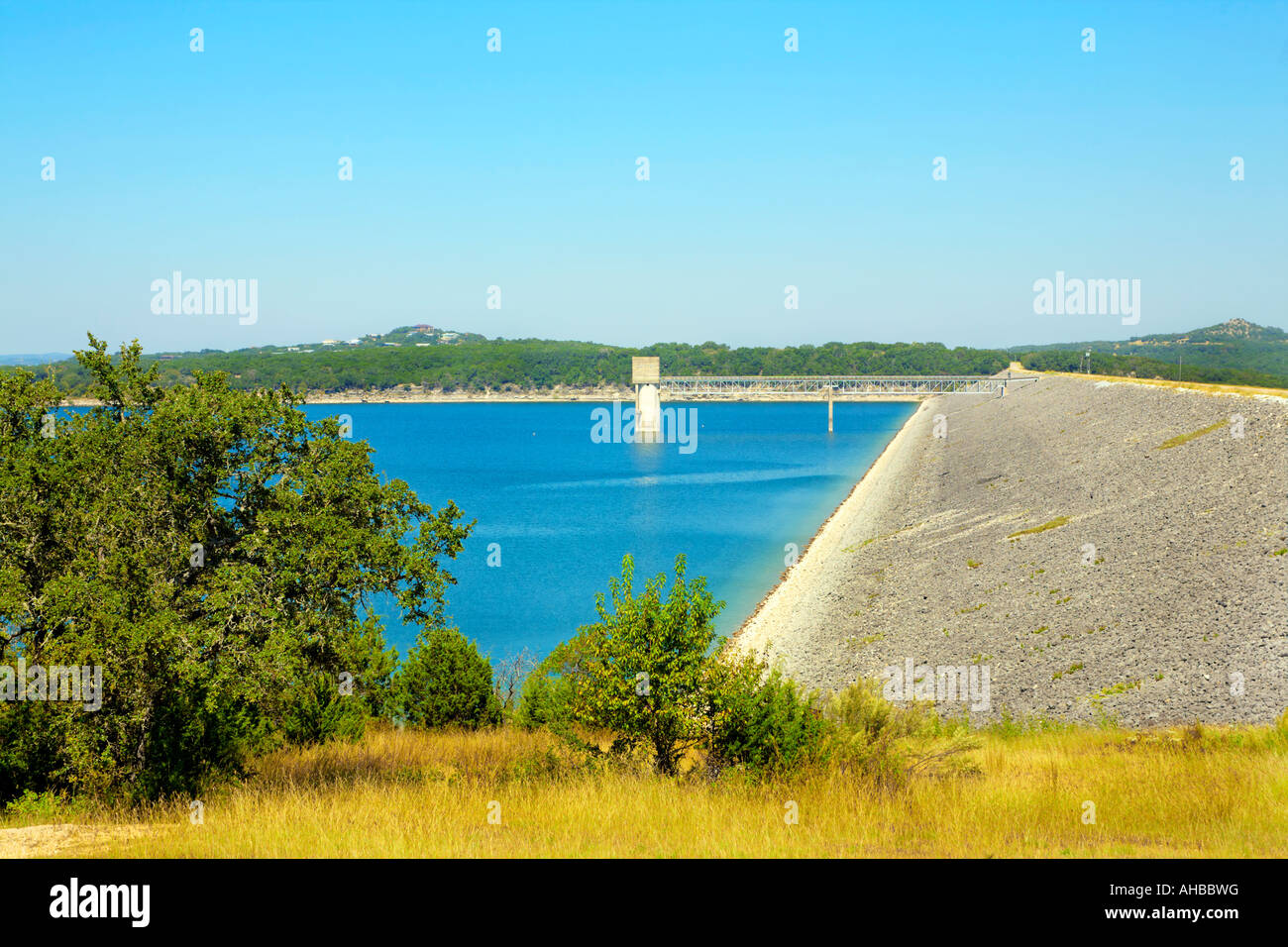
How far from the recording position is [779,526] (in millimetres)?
61406

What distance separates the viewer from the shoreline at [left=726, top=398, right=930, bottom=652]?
3180 centimetres

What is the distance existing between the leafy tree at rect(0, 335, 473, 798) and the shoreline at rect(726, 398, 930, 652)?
5.62m

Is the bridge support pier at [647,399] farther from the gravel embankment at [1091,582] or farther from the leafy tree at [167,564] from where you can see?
the leafy tree at [167,564]

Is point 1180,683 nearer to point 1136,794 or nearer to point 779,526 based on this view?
point 1136,794

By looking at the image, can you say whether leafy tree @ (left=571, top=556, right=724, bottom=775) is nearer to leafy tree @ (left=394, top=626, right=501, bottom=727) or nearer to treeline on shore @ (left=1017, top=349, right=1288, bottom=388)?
leafy tree @ (left=394, top=626, right=501, bottom=727)

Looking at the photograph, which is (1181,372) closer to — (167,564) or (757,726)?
(757,726)

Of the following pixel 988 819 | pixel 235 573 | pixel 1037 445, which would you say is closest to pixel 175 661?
pixel 235 573

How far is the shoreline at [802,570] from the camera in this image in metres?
31.8

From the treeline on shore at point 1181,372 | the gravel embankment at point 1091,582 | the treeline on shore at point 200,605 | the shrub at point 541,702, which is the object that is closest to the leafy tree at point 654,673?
the treeline on shore at point 200,605

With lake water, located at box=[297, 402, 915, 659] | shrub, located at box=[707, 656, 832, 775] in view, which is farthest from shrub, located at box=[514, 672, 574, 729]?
lake water, located at box=[297, 402, 915, 659]
